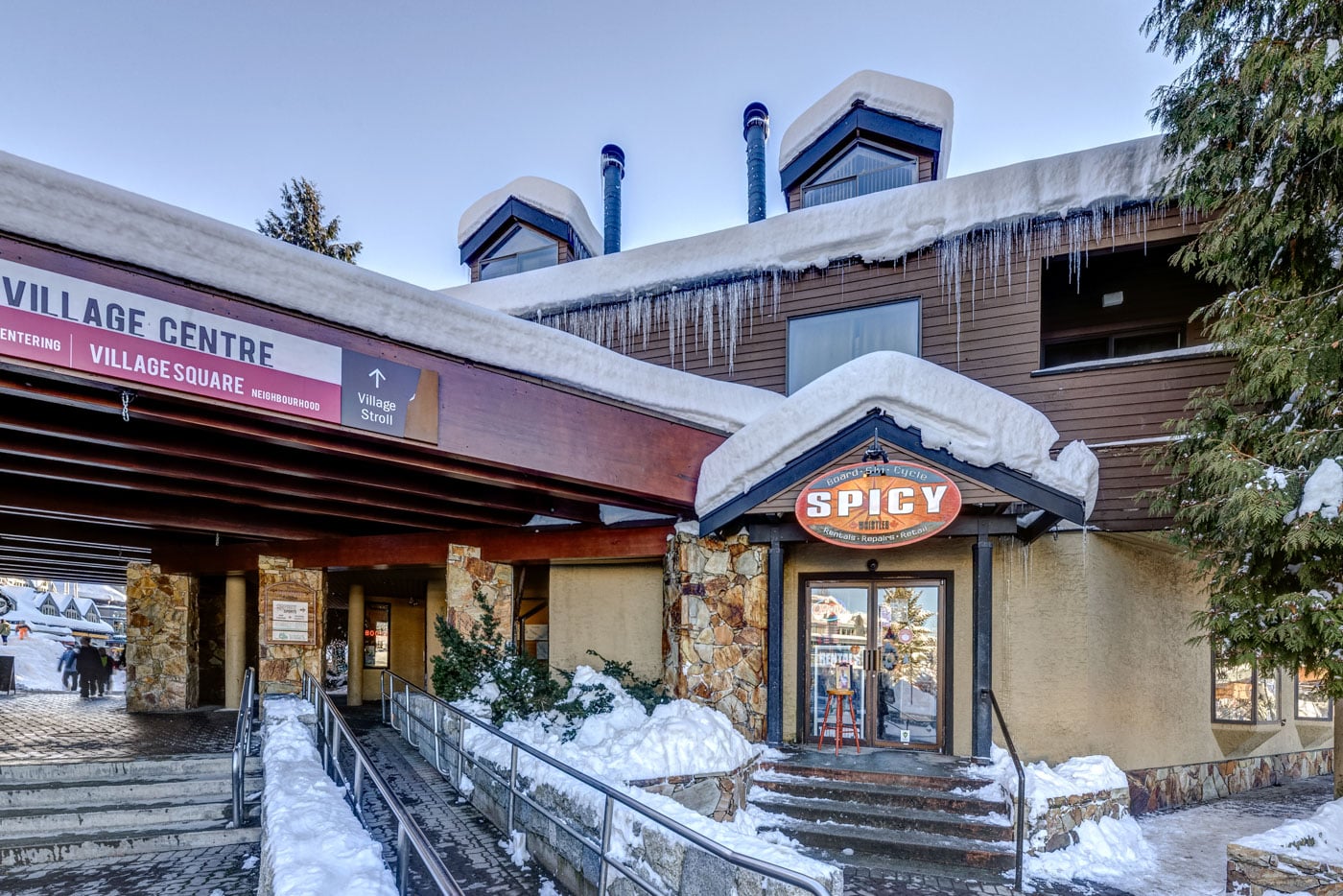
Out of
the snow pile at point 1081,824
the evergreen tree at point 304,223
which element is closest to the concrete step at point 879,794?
the snow pile at point 1081,824

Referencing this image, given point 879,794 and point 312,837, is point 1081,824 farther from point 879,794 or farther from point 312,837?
point 312,837

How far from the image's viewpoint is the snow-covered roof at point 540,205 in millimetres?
14445

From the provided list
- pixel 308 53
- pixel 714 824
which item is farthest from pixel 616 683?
pixel 308 53

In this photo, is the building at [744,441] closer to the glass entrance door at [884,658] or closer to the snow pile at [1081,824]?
the glass entrance door at [884,658]

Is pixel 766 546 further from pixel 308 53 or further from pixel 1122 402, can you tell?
pixel 308 53

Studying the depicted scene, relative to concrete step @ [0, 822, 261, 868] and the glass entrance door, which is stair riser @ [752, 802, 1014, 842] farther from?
concrete step @ [0, 822, 261, 868]

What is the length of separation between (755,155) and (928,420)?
8663 millimetres

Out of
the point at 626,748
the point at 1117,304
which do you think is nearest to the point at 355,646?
the point at 626,748

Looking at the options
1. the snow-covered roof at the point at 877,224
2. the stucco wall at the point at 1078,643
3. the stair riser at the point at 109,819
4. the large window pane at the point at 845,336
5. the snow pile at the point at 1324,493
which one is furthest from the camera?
the large window pane at the point at 845,336

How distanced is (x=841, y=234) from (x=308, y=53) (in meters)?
12.3

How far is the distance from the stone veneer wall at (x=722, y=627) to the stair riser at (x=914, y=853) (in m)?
1.77

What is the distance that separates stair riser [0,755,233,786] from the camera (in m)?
6.75

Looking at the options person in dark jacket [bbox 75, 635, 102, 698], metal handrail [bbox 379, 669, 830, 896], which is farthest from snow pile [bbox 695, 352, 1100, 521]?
person in dark jacket [bbox 75, 635, 102, 698]

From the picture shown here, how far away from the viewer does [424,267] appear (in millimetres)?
35031
